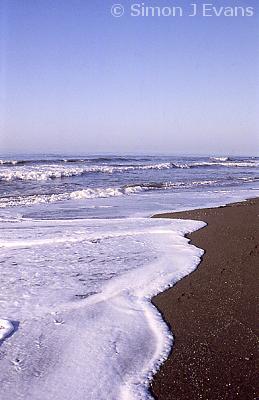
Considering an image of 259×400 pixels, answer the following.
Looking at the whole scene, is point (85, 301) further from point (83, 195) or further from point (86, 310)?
point (83, 195)

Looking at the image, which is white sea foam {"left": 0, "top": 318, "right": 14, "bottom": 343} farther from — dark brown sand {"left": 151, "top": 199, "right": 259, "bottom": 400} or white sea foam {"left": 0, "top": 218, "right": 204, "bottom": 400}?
dark brown sand {"left": 151, "top": 199, "right": 259, "bottom": 400}

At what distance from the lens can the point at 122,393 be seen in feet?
8.87

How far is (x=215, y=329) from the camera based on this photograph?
3619 mm

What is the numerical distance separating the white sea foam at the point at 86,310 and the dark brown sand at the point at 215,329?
135mm

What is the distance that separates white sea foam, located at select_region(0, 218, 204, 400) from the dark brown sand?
5.3 inches

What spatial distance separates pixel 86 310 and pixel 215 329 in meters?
1.19

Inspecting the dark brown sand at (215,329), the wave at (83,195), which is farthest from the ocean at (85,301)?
the wave at (83,195)

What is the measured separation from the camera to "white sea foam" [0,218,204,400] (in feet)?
9.32

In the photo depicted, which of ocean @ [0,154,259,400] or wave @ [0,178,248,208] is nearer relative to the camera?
ocean @ [0,154,259,400]

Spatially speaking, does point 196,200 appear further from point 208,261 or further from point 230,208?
point 208,261

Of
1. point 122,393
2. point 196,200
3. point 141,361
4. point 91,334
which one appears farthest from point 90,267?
point 196,200

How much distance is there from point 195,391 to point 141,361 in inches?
20.7

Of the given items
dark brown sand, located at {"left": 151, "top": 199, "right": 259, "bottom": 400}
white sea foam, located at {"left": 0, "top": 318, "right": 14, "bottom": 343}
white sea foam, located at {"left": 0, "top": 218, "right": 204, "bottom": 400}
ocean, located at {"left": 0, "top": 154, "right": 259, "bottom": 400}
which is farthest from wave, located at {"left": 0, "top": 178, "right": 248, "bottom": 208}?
white sea foam, located at {"left": 0, "top": 318, "right": 14, "bottom": 343}

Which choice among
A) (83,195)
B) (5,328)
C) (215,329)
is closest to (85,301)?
(5,328)
